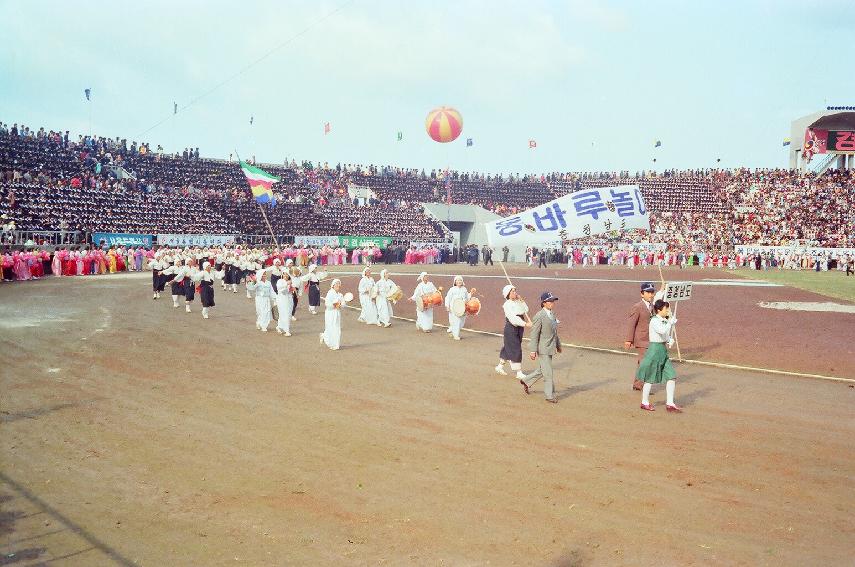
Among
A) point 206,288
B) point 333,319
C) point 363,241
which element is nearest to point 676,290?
point 333,319

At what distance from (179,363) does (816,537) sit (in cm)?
1107

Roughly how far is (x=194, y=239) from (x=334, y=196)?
1914cm

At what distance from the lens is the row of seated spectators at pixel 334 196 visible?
4356 cm

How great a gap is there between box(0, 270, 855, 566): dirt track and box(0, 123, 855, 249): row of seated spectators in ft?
107

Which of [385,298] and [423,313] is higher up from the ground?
[385,298]

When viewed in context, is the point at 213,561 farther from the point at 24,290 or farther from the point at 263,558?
the point at 24,290

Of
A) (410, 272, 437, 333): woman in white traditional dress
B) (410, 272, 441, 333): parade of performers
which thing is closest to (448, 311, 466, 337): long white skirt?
(410, 272, 441, 333): parade of performers

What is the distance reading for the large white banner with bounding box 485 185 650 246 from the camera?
17.1m

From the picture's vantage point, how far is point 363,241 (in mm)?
57812

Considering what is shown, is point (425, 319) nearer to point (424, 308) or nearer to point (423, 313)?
point (423, 313)

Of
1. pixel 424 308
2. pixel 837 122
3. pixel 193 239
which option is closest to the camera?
pixel 424 308

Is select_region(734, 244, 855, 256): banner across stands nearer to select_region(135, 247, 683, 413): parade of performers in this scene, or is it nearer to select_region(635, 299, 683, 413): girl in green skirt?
select_region(135, 247, 683, 413): parade of performers

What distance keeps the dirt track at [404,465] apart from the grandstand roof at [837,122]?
62.7 metres

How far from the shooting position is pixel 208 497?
696cm
